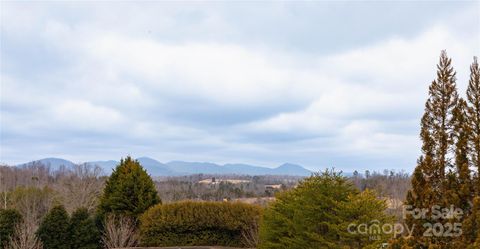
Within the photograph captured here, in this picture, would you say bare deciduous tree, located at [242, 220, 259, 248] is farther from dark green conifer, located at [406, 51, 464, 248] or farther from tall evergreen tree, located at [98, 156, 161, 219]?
dark green conifer, located at [406, 51, 464, 248]

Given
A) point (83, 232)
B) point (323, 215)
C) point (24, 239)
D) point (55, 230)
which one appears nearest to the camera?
point (323, 215)

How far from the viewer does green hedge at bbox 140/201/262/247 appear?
60.6ft

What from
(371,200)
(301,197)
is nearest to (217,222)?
(301,197)

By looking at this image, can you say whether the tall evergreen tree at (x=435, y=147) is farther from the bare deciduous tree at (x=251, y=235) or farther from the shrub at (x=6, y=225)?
the shrub at (x=6, y=225)

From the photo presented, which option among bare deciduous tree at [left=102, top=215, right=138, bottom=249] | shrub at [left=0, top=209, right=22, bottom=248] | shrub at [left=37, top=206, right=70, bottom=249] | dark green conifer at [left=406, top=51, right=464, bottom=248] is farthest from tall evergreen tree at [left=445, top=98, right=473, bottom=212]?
shrub at [left=0, top=209, right=22, bottom=248]

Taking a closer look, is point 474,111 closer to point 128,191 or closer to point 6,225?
point 128,191

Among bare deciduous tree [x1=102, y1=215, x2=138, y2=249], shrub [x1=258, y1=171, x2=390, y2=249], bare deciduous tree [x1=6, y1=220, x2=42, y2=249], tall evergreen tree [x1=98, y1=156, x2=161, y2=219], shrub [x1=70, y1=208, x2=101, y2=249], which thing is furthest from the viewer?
tall evergreen tree [x1=98, y1=156, x2=161, y2=219]

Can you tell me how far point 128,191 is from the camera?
19141mm

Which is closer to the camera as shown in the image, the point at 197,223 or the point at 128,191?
the point at 197,223

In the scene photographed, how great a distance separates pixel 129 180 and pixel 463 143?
45.4ft

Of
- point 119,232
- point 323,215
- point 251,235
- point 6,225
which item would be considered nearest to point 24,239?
point 6,225

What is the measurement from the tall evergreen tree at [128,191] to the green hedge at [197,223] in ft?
2.68

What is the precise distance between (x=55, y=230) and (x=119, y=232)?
237cm

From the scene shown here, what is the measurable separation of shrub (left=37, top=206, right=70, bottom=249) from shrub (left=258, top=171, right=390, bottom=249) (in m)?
9.03
